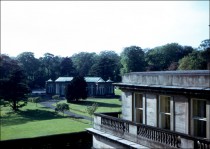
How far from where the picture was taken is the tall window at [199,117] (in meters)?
11.3

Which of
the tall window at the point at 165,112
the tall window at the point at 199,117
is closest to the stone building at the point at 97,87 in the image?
the tall window at the point at 165,112

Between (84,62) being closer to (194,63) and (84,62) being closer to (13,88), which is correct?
(194,63)

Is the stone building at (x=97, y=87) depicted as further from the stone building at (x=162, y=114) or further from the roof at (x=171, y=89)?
the roof at (x=171, y=89)

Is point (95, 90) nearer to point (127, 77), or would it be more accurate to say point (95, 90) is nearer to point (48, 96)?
point (48, 96)

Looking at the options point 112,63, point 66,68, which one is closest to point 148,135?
point 112,63

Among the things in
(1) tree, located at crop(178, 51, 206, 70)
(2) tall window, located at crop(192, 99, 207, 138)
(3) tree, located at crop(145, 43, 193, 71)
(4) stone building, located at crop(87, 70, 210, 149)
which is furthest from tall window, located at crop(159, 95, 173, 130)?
(3) tree, located at crop(145, 43, 193, 71)

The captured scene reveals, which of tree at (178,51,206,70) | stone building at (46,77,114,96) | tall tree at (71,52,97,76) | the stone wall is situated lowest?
stone building at (46,77,114,96)

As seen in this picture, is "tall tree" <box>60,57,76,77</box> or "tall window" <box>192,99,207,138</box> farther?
"tall tree" <box>60,57,76,77</box>

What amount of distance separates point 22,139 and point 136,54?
283ft

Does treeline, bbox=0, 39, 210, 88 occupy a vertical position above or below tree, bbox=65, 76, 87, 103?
above

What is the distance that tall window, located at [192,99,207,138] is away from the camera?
11334 millimetres

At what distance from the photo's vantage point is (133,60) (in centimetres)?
10738

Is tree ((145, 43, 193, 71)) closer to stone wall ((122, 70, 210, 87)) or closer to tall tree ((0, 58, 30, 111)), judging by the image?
tall tree ((0, 58, 30, 111))

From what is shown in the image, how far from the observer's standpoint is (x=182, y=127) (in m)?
12.1
